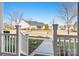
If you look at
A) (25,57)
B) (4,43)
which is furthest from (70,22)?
(4,43)

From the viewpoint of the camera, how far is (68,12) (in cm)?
250

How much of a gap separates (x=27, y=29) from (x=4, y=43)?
0.36 metres

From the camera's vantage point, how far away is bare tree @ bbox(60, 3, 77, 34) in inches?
97.9

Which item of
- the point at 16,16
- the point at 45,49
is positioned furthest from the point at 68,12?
the point at 16,16

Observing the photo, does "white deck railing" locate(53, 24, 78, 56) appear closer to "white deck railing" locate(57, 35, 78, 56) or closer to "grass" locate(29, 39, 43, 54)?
"white deck railing" locate(57, 35, 78, 56)

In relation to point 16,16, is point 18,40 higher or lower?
lower

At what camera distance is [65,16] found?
2490 mm

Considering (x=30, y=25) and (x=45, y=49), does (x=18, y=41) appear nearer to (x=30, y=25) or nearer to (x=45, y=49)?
(x=30, y=25)

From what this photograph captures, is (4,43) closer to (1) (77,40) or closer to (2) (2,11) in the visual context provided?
(2) (2,11)

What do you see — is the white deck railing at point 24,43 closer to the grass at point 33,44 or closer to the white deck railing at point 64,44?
the grass at point 33,44

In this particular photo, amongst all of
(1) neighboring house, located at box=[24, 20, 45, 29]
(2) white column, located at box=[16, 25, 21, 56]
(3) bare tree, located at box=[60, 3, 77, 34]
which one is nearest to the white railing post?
(2) white column, located at box=[16, 25, 21, 56]

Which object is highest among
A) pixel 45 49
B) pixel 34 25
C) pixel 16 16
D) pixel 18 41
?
pixel 16 16

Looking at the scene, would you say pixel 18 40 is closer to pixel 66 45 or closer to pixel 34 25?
pixel 34 25

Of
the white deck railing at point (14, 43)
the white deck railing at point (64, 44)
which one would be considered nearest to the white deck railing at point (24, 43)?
the white deck railing at point (14, 43)
